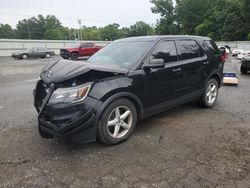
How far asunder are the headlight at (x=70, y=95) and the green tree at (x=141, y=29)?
3779 inches

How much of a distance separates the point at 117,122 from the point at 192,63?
2.26 m

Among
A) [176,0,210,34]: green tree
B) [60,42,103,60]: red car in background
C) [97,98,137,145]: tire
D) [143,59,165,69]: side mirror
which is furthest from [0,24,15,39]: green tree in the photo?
[97,98,137,145]: tire

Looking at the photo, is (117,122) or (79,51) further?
(79,51)

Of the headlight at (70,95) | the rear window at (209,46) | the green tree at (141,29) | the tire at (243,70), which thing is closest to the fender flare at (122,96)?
the headlight at (70,95)

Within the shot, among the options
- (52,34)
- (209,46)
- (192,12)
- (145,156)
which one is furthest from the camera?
(52,34)

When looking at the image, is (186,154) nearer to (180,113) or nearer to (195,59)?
(180,113)

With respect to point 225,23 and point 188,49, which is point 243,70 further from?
point 225,23

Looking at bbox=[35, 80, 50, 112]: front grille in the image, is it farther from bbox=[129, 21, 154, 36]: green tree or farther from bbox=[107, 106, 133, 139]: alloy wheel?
bbox=[129, 21, 154, 36]: green tree

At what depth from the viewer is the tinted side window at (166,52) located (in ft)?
13.9

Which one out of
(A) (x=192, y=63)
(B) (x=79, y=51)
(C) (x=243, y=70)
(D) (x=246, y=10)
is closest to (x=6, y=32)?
(B) (x=79, y=51)

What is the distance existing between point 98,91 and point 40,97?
46.1 inches

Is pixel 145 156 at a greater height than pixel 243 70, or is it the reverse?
pixel 243 70

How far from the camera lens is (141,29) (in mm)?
98312

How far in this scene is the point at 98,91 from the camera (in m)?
3.32
